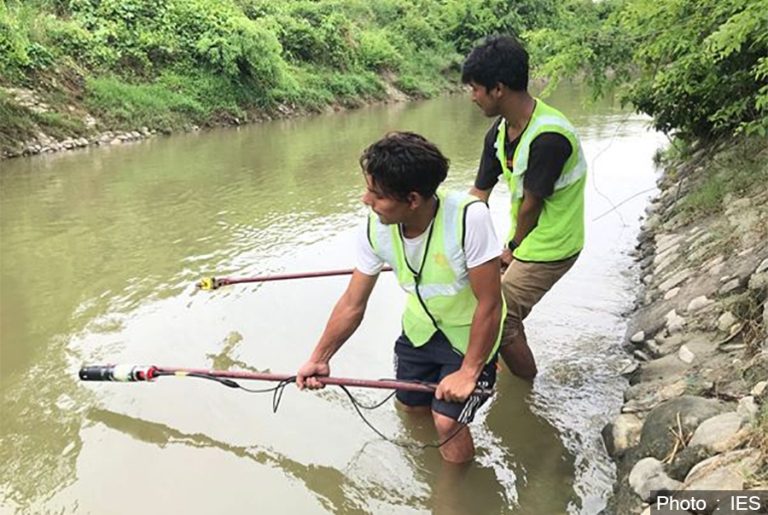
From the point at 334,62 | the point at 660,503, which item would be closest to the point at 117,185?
the point at 660,503

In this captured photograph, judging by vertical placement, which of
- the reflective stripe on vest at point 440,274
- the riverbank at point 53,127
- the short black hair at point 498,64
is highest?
the short black hair at point 498,64

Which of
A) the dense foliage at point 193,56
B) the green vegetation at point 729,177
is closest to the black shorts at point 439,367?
the green vegetation at point 729,177

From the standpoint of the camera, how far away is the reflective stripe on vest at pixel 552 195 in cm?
338

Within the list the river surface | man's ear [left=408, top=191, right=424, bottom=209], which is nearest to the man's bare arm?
man's ear [left=408, top=191, right=424, bottom=209]

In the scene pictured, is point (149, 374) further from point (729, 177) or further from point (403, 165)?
point (729, 177)

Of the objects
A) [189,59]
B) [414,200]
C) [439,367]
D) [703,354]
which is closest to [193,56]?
[189,59]

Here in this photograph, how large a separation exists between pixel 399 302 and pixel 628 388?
2.33m

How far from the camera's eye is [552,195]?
354 centimetres

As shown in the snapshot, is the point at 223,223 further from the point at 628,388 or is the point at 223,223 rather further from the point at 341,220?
the point at 628,388

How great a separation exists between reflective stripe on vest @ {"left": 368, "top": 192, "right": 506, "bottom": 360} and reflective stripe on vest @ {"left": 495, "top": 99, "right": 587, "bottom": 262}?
0.78 metres

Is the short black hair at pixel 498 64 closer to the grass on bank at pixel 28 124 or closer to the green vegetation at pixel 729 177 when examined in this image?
the green vegetation at pixel 729 177

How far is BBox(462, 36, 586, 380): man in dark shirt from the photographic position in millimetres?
3287

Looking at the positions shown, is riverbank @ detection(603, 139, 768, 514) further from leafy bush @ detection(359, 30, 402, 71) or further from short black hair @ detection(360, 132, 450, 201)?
leafy bush @ detection(359, 30, 402, 71)

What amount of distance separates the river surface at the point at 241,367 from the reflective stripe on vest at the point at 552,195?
996 mm
